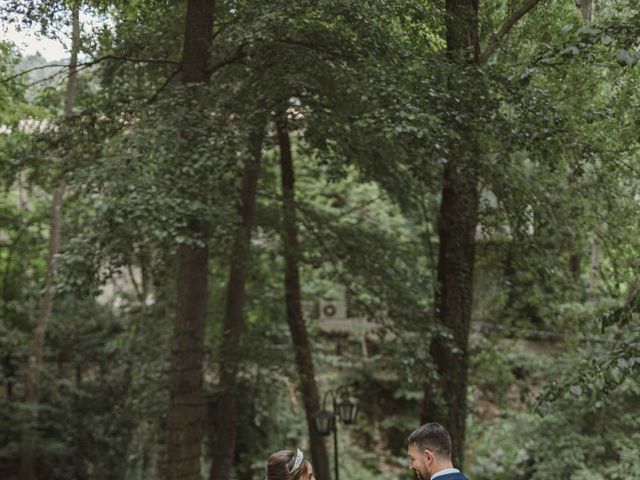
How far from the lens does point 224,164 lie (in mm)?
7523

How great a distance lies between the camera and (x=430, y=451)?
13.0 feet

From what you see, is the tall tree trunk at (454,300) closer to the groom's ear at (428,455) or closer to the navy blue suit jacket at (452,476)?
the groom's ear at (428,455)

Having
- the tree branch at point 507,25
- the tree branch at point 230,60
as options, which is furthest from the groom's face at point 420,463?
the tree branch at point 230,60

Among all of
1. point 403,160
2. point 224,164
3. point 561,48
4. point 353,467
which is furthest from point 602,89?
point 353,467

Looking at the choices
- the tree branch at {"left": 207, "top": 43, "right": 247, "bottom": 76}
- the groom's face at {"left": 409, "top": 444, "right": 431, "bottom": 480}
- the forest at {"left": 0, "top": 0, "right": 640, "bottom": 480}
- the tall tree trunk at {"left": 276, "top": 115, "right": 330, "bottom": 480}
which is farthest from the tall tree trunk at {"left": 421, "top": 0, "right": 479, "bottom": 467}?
the groom's face at {"left": 409, "top": 444, "right": 431, "bottom": 480}

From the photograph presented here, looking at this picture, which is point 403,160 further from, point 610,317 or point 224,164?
point 610,317

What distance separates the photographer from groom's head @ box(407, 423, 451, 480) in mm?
3943

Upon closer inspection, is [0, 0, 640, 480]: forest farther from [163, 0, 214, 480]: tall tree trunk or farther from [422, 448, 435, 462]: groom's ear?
[422, 448, 435, 462]: groom's ear

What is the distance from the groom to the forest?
2.15 m

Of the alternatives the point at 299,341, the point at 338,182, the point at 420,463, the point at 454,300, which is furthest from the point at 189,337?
the point at 420,463

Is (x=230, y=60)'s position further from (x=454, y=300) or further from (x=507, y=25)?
(x=454, y=300)

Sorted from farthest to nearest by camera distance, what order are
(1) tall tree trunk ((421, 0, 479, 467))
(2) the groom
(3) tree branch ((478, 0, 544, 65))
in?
(1) tall tree trunk ((421, 0, 479, 467))
(3) tree branch ((478, 0, 544, 65))
(2) the groom

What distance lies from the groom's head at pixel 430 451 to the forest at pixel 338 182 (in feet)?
7.05

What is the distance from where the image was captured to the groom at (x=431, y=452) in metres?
3.93
